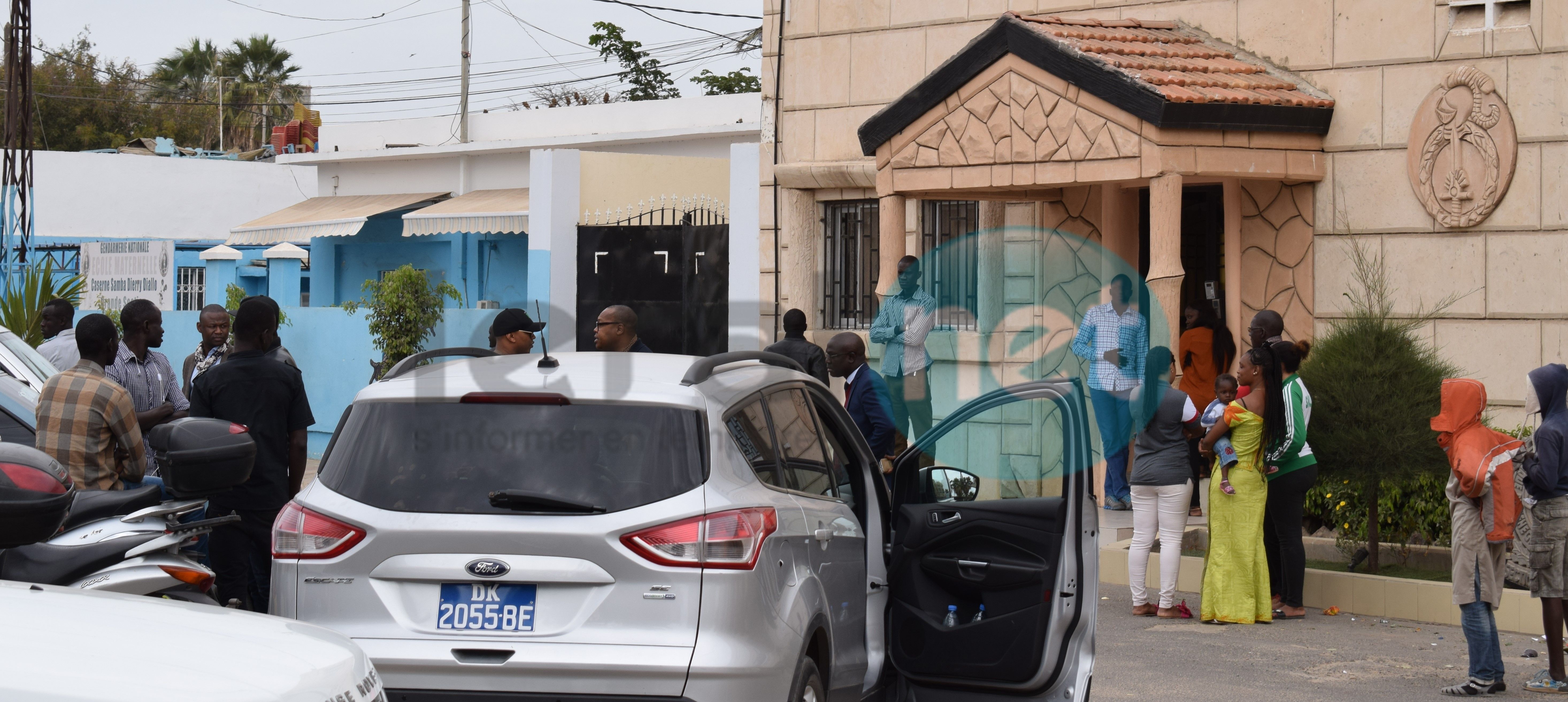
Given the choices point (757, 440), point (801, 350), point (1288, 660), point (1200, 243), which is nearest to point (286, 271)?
point (1200, 243)

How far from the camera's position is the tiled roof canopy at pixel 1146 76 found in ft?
36.1

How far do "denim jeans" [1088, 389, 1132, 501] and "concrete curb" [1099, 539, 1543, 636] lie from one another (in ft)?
4.78

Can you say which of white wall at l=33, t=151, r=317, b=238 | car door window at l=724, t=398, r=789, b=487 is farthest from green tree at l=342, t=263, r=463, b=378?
white wall at l=33, t=151, r=317, b=238

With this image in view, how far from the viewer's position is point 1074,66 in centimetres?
1128

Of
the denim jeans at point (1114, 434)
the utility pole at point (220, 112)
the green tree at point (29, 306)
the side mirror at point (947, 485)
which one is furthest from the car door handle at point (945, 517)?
the utility pole at point (220, 112)

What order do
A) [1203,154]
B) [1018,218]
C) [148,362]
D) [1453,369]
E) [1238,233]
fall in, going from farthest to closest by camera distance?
[1018,218] < [1238,233] < [1203,154] < [1453,369] < [148,362]

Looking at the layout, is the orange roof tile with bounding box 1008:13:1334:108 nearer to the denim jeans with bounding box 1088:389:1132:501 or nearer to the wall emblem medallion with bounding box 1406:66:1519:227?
the wall emblem medallion with bounding box 1406:66:1519:227

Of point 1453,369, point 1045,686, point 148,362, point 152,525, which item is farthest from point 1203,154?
point 152,525

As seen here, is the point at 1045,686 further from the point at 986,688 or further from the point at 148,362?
the point at 148,362

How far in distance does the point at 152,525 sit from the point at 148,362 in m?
4.67

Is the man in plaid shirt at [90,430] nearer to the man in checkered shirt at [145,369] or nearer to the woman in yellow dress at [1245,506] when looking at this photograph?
the man in checkered shirt at [145,369]

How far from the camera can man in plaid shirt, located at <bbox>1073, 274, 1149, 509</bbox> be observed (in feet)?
37.4

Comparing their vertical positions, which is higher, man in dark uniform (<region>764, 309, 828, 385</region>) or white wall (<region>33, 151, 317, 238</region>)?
white wall (<region>33, 151, 317, 238</region>)

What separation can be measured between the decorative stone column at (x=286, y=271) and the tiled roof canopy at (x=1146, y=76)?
45.8ft
